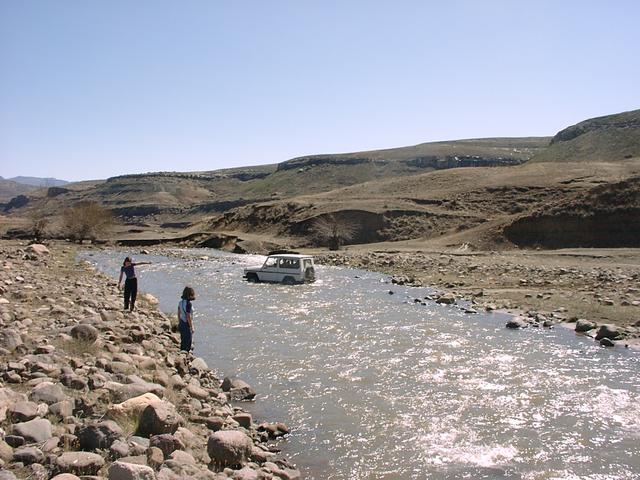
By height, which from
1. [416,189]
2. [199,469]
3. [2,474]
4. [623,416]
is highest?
[416,189]

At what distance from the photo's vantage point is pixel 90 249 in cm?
6500

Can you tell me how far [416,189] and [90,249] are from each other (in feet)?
151

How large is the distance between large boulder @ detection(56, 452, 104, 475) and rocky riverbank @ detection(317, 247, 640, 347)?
1535cm

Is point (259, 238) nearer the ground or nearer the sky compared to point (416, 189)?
nearer the ground

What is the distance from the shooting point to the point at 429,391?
12828mm

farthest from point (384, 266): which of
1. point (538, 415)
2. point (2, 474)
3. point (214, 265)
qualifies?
point (2, 474)

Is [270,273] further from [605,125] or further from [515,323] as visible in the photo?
[605,125]

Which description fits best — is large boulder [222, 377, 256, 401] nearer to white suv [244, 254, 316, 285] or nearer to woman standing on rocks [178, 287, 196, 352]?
woman standing on rocks [178, 287, 196, 352]

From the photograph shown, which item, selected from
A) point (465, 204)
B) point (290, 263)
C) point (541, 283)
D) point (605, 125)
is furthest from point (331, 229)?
point (605, 125)

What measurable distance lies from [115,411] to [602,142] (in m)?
119

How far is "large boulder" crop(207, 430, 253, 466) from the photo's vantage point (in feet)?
26.0

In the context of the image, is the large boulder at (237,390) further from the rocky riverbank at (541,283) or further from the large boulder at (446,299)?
the large boulder at (446,299)

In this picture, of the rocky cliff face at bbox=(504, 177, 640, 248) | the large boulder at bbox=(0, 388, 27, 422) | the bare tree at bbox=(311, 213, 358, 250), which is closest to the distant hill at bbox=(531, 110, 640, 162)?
the rocky cliff face at bbox=(504, 177, 640, 248)

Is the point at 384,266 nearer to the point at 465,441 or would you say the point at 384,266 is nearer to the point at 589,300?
the point at 589,300
